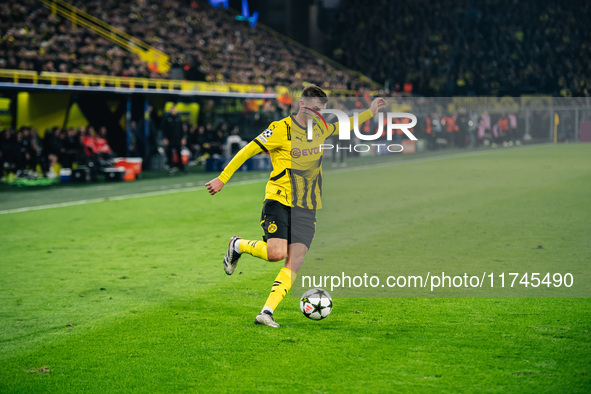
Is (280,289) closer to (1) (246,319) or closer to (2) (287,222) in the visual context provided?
(1) (246,319)

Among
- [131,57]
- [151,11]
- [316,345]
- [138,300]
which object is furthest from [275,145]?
[151,11]

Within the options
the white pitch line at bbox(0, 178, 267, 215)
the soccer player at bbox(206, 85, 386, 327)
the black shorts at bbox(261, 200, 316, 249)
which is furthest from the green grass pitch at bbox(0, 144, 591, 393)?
the white pitch line at bbox(0, 178, 267, 215)

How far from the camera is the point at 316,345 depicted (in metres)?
5.42

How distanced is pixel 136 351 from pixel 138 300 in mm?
1812

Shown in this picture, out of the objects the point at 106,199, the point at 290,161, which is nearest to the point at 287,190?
the point at 290,161

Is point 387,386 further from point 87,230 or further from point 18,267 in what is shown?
point 87,230

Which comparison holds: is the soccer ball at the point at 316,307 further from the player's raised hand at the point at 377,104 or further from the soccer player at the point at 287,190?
the player's raised hand at the point at 377,104

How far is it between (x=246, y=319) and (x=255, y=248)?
0.59m

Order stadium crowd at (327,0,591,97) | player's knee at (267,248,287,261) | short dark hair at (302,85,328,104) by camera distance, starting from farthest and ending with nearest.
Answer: stadium crowd at (327,0,591,97)
player's knee at (267,248,287,261)
short dark hair at (302,85,328,104)

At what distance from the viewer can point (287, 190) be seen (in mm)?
6055

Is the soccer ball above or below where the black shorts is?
below

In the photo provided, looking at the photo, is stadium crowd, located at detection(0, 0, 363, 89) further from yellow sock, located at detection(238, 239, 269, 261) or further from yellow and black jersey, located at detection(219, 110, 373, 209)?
yellow and black jersey, located at detection(219, 110, 373, 209)

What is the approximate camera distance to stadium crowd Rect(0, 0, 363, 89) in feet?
86.5

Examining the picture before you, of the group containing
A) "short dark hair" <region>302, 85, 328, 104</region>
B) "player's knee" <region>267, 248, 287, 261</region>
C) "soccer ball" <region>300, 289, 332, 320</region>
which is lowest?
"soccer ball" <region>300, 289, 332, 320</region>
